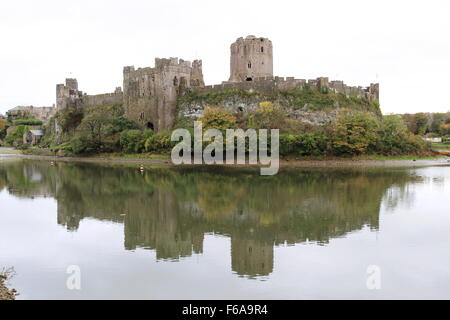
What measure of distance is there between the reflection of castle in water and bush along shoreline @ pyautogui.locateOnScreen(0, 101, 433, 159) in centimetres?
845

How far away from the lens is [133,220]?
14477mm

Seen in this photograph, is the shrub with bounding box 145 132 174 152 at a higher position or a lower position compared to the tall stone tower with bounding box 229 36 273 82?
lower

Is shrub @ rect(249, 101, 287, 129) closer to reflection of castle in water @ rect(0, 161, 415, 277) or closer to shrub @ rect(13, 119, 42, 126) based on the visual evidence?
reflection of castle in water @ rect(0, 161, 415, 277)

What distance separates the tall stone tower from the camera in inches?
1877

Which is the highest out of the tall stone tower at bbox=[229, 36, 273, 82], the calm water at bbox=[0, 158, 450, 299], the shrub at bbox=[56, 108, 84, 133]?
the tall stone tower at bbox=[229, 36, 273, 82]

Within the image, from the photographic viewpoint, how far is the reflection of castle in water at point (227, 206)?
464 inches

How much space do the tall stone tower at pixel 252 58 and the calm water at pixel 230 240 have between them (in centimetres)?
2792

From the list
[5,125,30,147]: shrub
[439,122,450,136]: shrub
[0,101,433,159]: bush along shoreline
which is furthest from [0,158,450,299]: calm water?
[5,125,30,147]: shrub

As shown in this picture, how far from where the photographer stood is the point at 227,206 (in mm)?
16875

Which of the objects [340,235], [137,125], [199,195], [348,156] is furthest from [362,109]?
[340,235]

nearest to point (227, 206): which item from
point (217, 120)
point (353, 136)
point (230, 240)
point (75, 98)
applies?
point (230, 240)

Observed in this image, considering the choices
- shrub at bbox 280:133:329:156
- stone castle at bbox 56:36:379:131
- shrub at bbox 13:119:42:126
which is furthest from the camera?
shrub at bbox 13:119:42:126

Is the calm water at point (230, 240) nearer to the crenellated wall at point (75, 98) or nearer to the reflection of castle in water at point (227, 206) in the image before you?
the reflection of castle in water at point (227, 206)
